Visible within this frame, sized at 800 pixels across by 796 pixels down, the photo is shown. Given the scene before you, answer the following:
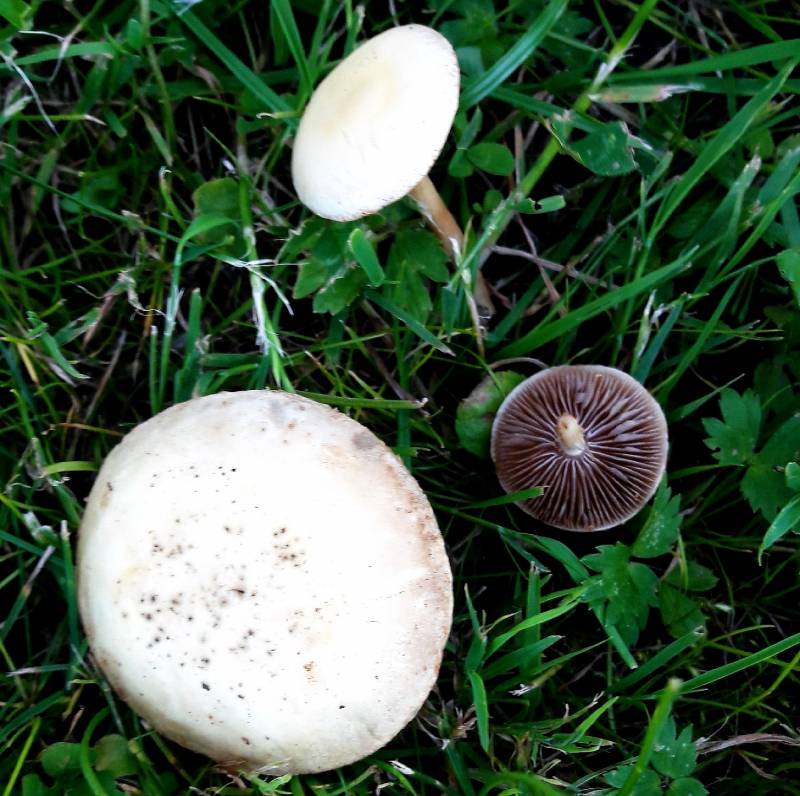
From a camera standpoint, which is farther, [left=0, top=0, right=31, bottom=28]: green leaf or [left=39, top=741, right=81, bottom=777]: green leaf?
[left=0, top=0, right=31, bottom=28]: green leaf

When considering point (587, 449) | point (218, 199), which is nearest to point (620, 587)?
point (587, 449)

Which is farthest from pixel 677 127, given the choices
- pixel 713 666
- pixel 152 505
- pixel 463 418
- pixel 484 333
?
pixel 152 505

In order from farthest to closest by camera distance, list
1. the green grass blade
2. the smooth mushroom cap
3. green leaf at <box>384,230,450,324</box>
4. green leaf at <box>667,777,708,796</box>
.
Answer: green leaf at <box>384,230,450,324</box> → the green grass blade → green leaf at <box>667,777,708,796</box> → the smooth mushroom cap

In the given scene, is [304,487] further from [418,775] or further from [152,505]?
[418,775]

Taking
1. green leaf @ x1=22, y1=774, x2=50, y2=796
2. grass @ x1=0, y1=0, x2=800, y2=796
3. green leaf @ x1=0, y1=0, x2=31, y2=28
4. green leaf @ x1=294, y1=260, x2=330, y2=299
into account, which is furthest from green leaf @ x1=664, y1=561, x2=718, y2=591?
green leaf @ x1=0, y1=0, x2=31, y2=28

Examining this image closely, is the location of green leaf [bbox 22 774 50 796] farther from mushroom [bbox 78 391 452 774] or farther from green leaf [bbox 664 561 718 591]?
green leaf [bbox 664 561 718 591]

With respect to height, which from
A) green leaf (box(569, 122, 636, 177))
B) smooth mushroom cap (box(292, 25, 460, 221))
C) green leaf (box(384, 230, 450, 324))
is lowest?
green leaf (box(384, 230, 450, 324))

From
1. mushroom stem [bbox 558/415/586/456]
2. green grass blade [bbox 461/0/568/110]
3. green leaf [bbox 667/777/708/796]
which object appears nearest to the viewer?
green leaf [bbox 667/777/708/796]

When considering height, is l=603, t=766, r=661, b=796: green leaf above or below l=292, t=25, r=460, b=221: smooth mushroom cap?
below
